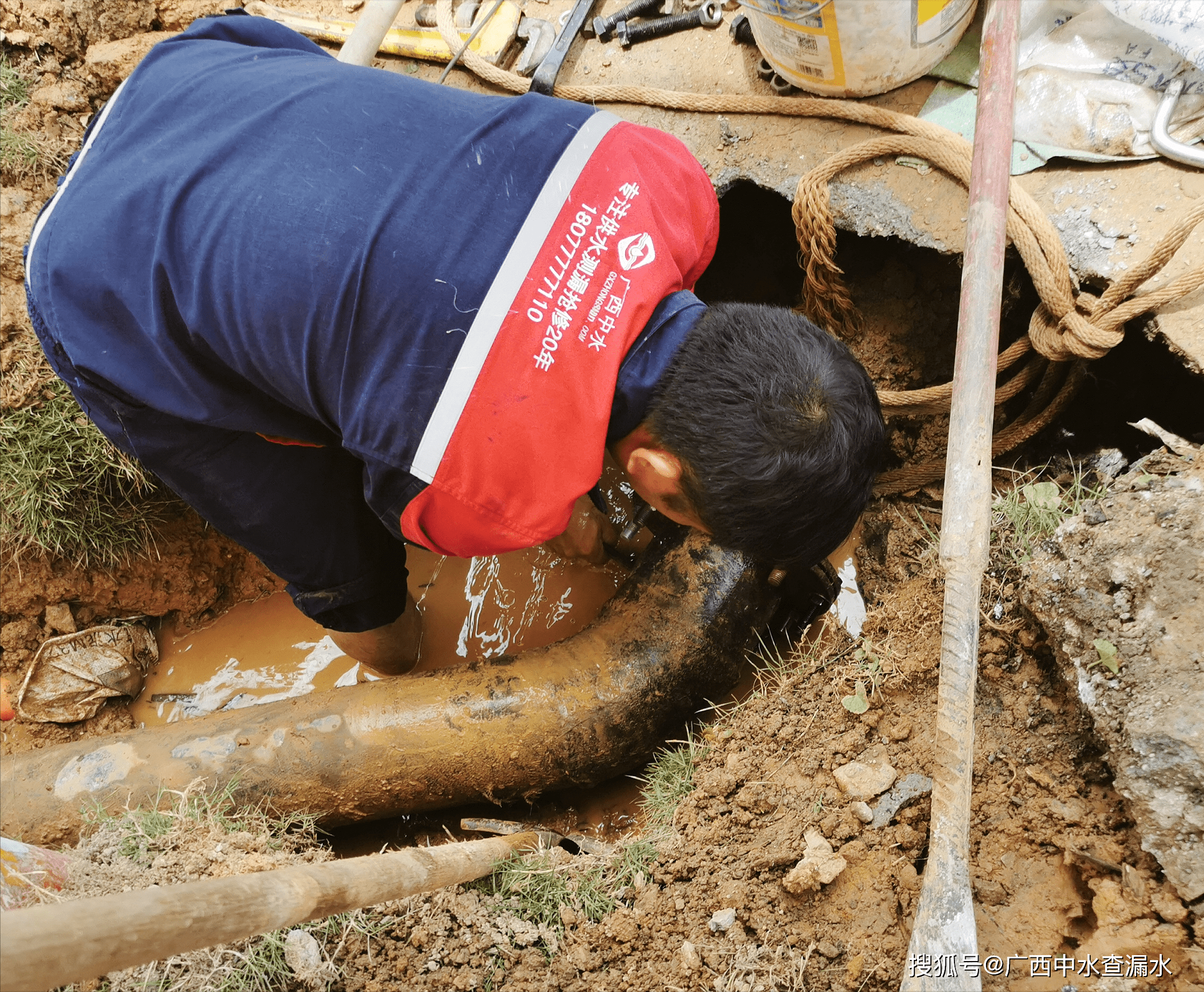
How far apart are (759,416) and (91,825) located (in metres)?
2.01

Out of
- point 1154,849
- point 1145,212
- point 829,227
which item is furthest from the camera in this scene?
point 829,227

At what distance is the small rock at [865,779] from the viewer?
177cm

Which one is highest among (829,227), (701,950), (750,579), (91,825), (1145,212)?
(1145,212)

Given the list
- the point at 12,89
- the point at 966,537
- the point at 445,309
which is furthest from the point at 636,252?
the point at 12,89

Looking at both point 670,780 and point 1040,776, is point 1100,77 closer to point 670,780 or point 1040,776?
point 1040,776

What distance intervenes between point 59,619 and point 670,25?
2.97m

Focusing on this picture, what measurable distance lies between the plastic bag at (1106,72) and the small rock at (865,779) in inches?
66.7

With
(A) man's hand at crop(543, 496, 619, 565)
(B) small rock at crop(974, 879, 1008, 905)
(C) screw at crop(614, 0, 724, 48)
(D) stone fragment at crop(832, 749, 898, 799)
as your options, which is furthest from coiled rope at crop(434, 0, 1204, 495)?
(B) small rock at crop(974, 879, 1008, 905)

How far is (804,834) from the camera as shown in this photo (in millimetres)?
1767

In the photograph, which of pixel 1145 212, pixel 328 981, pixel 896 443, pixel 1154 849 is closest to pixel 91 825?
pixel 328 981

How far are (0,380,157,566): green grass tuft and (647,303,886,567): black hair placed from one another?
202 centimetres

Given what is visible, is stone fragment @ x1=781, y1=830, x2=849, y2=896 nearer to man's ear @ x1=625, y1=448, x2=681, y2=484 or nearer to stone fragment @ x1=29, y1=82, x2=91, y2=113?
man's ear @ x1=625, y1=448, x2=681, y2=484

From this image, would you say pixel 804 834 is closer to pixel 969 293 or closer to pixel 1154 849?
pixel 1154 849

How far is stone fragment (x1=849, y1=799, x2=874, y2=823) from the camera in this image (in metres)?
1.74
